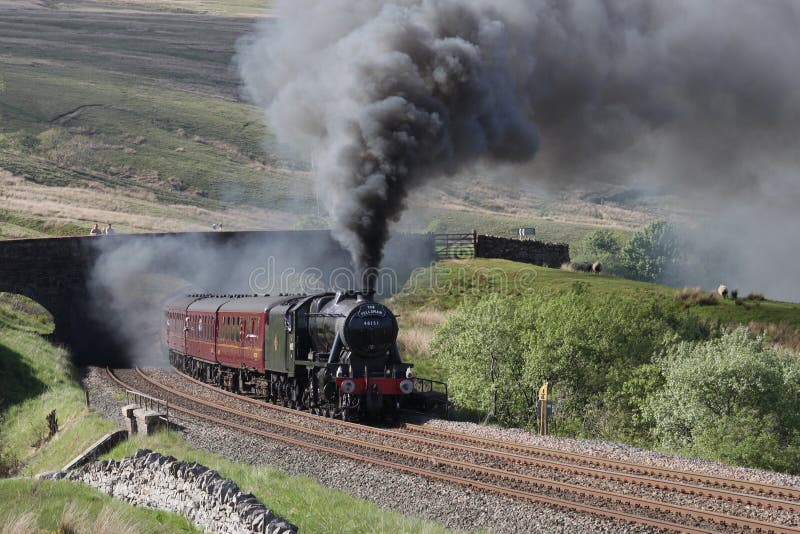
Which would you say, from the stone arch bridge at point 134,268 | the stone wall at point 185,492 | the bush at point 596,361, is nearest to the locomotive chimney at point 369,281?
the bush at point 596,361

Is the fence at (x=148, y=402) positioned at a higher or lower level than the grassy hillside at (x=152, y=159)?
lower

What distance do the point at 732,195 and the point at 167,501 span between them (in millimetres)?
22798

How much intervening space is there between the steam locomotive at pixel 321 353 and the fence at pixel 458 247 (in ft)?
70.6

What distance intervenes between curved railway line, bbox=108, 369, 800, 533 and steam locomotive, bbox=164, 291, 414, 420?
0.84m

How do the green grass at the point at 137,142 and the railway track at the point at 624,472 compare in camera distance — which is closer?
the railway track at the point at 624,472

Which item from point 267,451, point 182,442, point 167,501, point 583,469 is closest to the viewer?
point 167,501

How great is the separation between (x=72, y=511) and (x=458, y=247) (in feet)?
126

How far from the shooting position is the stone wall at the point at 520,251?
161 ft

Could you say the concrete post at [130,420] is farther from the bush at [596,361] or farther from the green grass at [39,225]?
the green grass at [39,225]

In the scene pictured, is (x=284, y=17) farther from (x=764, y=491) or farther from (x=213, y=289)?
(x=213, y=289)

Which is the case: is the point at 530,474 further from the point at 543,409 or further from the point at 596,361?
the point at 596,361

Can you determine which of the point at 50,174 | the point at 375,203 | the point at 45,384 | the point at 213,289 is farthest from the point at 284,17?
the point at 50,174

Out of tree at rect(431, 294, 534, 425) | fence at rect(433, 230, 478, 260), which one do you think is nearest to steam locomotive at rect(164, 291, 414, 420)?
tree at rect(431, 294, 534, 425)

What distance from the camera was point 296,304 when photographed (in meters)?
23.3
